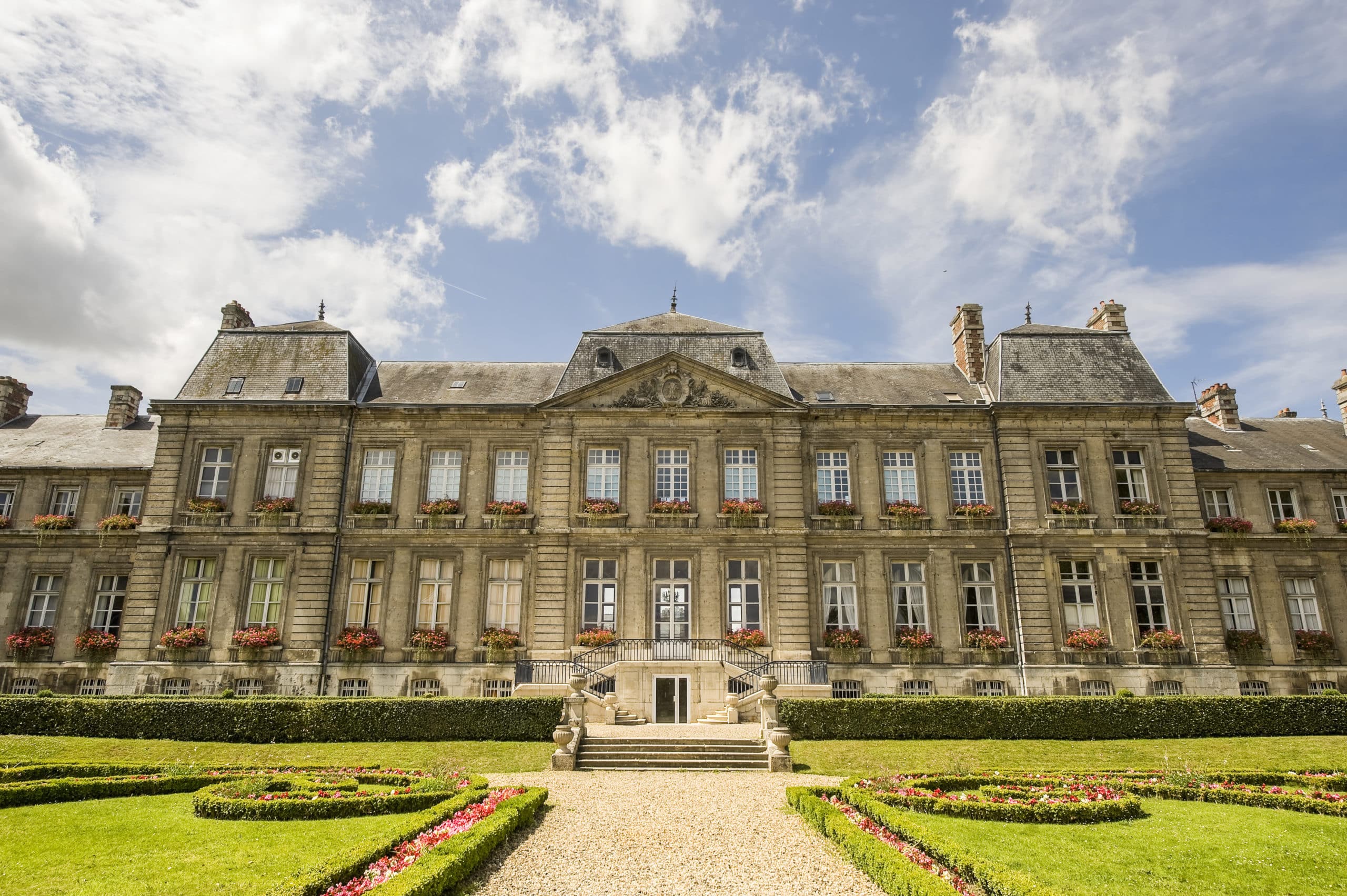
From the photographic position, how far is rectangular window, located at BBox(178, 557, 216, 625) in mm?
22547

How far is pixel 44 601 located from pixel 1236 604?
3421cm

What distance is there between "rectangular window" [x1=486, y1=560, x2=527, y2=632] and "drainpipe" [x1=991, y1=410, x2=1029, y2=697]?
43.6ft

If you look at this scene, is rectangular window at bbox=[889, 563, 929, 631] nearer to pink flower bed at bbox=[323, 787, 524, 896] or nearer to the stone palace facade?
the stone palace facade

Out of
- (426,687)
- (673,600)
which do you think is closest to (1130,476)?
(673,600)

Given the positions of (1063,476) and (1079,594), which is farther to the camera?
(1063,476)

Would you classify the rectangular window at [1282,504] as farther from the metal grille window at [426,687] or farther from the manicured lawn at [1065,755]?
the metal grille window at [426,687]

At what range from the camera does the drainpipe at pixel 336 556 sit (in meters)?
22.0

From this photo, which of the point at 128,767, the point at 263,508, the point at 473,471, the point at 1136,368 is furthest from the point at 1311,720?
the point at 263,508

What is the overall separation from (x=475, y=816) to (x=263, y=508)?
15476mm

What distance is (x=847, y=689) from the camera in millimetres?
21891

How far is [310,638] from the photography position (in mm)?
22125

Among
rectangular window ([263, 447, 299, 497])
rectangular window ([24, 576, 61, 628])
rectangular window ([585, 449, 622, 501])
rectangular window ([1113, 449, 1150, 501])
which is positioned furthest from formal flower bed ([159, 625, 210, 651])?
rectangular window ([1113, 449, 1150, 501])

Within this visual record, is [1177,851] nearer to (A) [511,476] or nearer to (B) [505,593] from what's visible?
(B) [505,593]

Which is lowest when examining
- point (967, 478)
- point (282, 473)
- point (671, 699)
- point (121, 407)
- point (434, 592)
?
point (671, 699)
